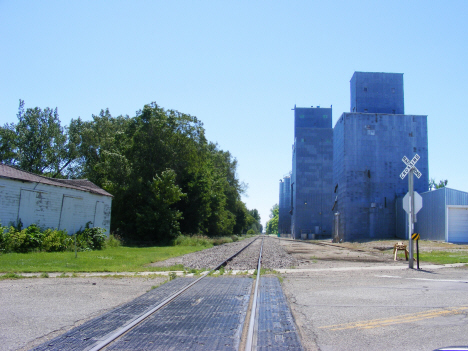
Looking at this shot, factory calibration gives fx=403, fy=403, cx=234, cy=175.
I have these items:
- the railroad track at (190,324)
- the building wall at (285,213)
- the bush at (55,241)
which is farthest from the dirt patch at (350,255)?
the building wall at (285,213)

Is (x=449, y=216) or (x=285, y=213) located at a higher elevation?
(x=285, y=213)

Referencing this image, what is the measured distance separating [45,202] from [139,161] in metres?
16.5

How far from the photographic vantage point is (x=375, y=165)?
162 ft

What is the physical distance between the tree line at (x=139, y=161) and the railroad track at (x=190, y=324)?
91.8ft

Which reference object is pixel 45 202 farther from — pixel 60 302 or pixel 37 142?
pixel 37 142

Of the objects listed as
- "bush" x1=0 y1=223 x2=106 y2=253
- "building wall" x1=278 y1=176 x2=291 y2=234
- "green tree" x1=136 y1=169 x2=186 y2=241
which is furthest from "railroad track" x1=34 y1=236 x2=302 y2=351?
"building wall" x1=278 y1=176 x2=291 y2=234

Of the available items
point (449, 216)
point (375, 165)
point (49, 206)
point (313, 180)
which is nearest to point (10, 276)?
point (49, 206)

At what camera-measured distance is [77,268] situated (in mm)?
14992

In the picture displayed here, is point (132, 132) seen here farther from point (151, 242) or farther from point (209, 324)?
point (209, 324)

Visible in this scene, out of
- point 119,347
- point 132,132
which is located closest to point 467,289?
point 119,347

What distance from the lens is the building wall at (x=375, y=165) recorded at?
48312 mm

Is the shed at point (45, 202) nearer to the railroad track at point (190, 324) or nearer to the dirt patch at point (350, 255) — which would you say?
the dirt patch at point (350, 255)

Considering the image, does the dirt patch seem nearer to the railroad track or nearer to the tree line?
the railroad track

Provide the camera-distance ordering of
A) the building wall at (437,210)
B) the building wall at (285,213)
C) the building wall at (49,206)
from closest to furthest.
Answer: the building wall at (49,206), the building wall at (437,210), the building wall at (285,213)
